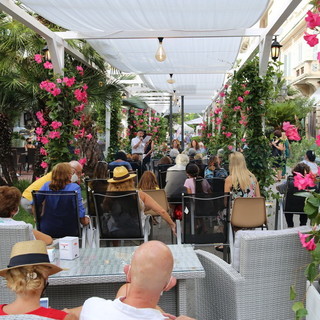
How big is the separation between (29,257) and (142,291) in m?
0.63

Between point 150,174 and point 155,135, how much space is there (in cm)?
1768

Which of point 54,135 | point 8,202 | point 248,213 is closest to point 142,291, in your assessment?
point 8,202

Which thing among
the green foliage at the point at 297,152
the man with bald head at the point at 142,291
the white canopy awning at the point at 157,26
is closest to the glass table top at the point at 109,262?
the man with bald head at the point at 142,291

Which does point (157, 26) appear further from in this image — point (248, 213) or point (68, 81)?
point (248, 213)

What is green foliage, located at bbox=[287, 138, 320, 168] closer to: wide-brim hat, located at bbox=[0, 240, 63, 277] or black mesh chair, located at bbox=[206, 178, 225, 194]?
Answer: black mesh chair, located at bbox=[206, 178, 225, 194]

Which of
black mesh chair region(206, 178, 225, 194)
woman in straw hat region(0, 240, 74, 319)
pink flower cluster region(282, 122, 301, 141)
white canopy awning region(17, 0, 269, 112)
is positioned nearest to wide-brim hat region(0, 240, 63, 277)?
woman in straw hat region(0, 240, 74, 319)

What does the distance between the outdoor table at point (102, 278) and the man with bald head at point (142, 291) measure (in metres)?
0.87

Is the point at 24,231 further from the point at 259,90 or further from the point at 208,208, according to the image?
the point at 259,90

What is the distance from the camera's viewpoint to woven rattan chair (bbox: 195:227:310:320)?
299cm

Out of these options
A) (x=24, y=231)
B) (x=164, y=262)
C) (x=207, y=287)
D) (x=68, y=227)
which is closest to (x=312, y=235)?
(x=207, y=287)

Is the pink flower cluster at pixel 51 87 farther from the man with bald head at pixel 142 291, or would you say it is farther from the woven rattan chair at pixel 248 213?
the man with bald head at pixel 142 291

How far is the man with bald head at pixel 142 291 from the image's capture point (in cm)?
197

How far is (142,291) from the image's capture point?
2.00m

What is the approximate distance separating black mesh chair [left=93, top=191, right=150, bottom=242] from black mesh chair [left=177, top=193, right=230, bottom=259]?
438 millimetres
